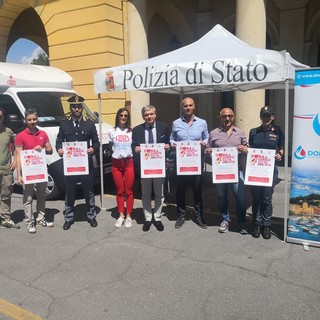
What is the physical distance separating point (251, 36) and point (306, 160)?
5.52 m

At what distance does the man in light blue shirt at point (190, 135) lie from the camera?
17.9 ft

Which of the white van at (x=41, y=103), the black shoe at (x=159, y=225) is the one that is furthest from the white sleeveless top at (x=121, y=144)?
the white van at (x=41, y=103)

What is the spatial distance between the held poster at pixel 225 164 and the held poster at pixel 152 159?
0.79 meters

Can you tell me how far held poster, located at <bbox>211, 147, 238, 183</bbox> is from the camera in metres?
5.14

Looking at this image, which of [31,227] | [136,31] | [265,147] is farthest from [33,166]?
[136,31]

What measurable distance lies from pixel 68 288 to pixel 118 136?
2.46 metres

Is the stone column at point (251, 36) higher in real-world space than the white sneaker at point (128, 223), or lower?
higher

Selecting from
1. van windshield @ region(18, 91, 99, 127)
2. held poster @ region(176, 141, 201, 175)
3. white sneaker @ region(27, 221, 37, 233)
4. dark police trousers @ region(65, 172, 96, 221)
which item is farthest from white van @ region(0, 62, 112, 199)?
held poster @ region(176, 141, 201, 175)

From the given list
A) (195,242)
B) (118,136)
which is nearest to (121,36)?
(118,136)

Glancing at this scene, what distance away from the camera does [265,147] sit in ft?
16.3

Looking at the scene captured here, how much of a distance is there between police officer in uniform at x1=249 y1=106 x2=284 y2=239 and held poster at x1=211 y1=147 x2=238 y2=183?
29 centimetres

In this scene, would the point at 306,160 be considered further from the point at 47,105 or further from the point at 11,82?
the point at 11,82

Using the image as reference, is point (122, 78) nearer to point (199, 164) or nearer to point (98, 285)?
point (199, 164)

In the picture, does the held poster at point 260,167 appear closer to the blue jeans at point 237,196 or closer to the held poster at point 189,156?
the blue jeans at point 237,196
